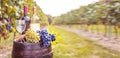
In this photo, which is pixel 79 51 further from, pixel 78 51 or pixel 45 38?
pixel 45 38

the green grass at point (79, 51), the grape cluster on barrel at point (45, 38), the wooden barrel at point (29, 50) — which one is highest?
the grape cluster on barrel at point (45, 38)

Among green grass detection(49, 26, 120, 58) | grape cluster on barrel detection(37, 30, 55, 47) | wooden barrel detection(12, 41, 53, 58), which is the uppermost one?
grape cluster on barrel detection(37, 30, 55, 47)

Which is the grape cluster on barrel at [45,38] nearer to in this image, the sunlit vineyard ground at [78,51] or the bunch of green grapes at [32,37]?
the bunch of green grapes at [32,37]

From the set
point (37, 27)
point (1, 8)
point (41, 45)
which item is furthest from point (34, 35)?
point (1, 8)

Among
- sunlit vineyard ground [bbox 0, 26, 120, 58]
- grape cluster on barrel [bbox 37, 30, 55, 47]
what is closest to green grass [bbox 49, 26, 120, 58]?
sunlit vineyard ground [bbox 0, 26, 120, 58]

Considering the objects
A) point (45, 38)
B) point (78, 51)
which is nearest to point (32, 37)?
point (45, 38)

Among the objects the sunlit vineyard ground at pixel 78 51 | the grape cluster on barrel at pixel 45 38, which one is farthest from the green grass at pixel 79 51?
the grape cluster on barrel at pixel 45 38

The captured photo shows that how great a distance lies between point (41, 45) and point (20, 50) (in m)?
0.20

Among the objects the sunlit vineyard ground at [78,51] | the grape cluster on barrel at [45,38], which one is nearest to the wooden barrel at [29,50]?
the grape cluster on barrel at [45,38]

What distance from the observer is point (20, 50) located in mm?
2533

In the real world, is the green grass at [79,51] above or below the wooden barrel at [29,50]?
below

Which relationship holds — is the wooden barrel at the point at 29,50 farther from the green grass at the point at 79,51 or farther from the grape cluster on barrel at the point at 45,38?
the green grass at the point at 79,51

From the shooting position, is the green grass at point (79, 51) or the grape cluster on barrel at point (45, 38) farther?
the green grass at point (79, 51)

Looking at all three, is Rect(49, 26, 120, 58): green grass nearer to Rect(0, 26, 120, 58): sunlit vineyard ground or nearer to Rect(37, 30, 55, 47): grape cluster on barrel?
Rect(0, 26, 120, 58): sunlit vineyard ground
